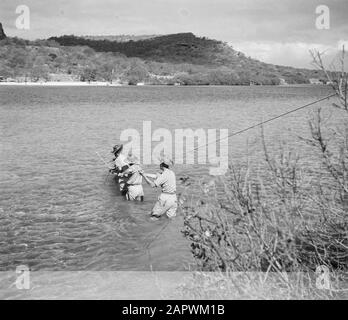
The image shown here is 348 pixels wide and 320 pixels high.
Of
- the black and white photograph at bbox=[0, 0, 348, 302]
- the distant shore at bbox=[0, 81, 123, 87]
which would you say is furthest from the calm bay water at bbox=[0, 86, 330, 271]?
the distant shore at bbox=[0, 81, 123, 87]

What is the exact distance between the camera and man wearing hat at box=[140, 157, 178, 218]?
35.3 feet

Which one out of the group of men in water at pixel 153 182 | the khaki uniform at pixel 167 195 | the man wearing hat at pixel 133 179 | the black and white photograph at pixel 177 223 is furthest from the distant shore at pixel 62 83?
the khaki uniform at pixel 167 195

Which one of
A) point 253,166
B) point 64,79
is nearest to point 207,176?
point 253,166

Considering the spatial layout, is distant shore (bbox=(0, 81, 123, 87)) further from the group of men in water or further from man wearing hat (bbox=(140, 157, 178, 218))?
man wearing hat (bbox=(140, 157, 178, 218))

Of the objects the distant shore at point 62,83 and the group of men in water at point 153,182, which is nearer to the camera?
the group of men in water at point 153,182

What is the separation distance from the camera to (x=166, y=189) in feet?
36.2

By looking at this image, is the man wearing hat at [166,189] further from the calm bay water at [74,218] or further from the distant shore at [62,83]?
the distant shore at [62,83]

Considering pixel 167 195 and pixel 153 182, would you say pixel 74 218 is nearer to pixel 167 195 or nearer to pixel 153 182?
pixel 153 182

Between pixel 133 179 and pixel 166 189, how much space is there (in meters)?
2.42

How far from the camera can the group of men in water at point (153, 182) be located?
10.8 metres

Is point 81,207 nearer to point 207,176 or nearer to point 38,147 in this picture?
point 207,176

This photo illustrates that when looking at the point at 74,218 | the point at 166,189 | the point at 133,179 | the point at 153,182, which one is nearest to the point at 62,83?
the point at 133,179

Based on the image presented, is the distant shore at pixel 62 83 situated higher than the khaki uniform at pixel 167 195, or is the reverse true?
the distant shore at pixel 62 83
